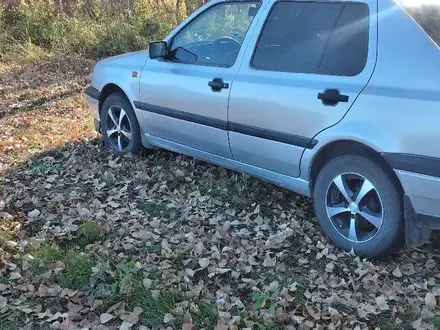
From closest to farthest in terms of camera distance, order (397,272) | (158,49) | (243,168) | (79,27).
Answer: (397,272) < (243,168) < (158,49) < (79,27)

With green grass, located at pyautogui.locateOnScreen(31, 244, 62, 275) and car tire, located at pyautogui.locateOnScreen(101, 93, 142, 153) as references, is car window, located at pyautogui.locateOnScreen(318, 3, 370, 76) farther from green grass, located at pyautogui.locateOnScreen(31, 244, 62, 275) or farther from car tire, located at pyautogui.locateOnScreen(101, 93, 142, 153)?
Result: car tire, located at pyautogui.locateOnScreen(101, 93, 142, 153)

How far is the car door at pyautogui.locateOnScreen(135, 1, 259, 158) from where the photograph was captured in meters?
4.75

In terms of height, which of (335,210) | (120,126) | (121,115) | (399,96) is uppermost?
(399,96)

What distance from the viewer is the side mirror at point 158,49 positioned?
207 inches

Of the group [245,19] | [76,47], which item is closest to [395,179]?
[245,19]

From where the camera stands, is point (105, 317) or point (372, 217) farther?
point (372, 217)

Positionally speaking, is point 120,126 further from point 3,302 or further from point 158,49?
point 3,302

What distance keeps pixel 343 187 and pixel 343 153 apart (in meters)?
0.24

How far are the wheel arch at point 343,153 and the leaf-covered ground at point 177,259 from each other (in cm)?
53

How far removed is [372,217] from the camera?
3.90m

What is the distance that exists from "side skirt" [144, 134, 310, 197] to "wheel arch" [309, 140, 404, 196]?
0.13m

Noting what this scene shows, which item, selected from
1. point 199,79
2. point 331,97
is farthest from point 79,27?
point 331,97

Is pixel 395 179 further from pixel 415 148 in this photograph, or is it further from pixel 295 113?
pixel 295 113

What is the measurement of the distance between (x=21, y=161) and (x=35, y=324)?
2.98m
